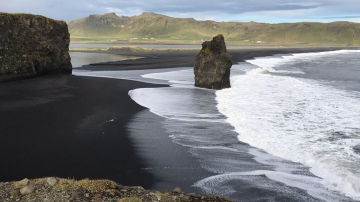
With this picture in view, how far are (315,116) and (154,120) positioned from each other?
395 inches

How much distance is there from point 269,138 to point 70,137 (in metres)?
9.57

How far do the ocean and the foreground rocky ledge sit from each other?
219cm

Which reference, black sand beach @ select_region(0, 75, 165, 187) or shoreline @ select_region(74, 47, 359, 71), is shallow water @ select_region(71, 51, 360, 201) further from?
shoreline @ select_region(74, 47, 359, 71)

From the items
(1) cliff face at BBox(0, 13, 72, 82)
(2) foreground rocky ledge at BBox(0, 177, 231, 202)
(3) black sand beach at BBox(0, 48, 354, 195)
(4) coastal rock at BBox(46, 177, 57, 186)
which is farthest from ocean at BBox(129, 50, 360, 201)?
(1) cliff face at BBox(0, 13, 72, 82)

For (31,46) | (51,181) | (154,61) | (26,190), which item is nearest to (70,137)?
(51,181)

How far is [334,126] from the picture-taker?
17953 mm

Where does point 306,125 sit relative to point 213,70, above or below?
below

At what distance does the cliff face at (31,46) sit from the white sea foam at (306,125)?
21259 mm

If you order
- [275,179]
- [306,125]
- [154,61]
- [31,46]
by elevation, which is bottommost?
[275,179]

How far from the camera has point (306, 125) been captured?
1808cm

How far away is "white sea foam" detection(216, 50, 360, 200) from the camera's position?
12272mm

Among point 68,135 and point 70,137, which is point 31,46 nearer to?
point 68,135

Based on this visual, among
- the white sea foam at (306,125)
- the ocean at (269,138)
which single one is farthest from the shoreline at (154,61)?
the white sea foam at (306,125)

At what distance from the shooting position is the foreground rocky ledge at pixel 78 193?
Result: 8.48 meters
